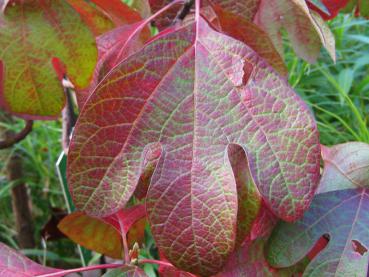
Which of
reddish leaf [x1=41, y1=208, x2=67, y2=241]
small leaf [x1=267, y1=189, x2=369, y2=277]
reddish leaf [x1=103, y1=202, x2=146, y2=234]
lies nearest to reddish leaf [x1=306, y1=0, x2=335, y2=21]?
small leaf [x1=267, y1=189, x2=369, y2=277]

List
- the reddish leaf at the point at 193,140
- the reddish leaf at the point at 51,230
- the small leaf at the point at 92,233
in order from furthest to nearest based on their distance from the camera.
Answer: the reddish leaf at the point at 51,230
the small leaf at the point at 92,233
the reddish leaf at the point at 193,140

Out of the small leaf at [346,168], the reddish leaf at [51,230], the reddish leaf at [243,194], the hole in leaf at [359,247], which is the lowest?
the reddish leaf at [51,230]

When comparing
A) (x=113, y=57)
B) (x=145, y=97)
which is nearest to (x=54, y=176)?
(x=113, y=57)

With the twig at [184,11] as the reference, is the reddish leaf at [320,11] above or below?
below

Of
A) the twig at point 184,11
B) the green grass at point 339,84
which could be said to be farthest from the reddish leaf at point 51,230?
the twig at point 184,11

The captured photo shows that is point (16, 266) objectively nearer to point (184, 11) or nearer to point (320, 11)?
point (184, 11)

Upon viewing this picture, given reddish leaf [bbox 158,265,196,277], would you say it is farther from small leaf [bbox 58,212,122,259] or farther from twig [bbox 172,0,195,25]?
twig [bbox 172,0,195,25]

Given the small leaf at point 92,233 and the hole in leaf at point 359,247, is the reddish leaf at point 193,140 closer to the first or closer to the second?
the hole in leaf at point 359,247

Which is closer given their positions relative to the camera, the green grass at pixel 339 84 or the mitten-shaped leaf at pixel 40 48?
the mitten-shaped leaf at pixel 40 48
